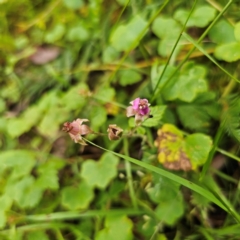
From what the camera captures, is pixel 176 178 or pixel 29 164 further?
pixel 29 164

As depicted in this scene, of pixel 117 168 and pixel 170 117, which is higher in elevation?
pixel 170 117

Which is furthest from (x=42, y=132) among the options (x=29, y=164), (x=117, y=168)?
(x=117, y=168)

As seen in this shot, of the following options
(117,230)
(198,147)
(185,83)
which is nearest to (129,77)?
(185,83)

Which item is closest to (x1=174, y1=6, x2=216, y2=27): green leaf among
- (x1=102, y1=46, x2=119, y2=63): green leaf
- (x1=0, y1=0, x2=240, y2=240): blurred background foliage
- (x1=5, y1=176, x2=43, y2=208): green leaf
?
(x1=0, y1=0, x2=240, y2=240): blurred background foliage

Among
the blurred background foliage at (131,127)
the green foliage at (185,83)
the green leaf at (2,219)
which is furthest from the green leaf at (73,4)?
the green leaf at (2,219)

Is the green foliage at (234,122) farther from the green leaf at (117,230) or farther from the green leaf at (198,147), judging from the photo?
the green leaf at (117,230)

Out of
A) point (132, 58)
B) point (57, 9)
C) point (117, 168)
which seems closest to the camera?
point (117, 168)

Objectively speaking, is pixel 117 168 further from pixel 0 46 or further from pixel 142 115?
pixel 0 46

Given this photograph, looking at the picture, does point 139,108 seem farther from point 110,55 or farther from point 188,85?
point 110,55
